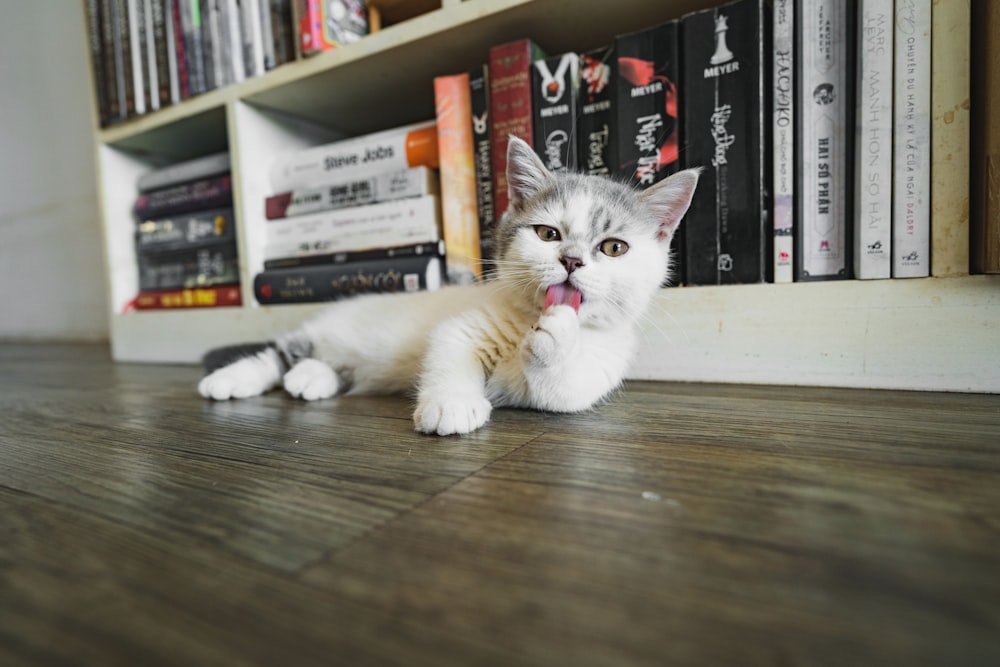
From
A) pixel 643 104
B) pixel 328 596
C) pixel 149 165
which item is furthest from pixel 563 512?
pixel 149 165

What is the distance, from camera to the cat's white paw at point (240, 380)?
1.10 m

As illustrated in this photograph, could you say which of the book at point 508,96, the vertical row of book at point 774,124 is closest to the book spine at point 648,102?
the vertical row of book at point 774,124

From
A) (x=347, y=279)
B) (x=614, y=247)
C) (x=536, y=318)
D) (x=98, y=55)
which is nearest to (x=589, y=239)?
(x=614, y=247)

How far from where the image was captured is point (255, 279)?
5.09ft

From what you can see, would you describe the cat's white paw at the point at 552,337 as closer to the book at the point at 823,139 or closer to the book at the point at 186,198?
the book at the point at 823,139

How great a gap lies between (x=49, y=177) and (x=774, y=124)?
141 inches

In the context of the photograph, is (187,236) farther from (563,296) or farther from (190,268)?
(563,296)

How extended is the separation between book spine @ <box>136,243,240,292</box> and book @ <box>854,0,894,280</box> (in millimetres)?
1705

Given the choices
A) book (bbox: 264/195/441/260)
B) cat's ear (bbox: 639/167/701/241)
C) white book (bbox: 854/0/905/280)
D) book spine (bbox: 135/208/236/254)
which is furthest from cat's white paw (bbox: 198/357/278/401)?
white book (bbox: 854/0/905/280)

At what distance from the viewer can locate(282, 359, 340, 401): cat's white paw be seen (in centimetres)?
109

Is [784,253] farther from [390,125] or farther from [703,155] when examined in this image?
[390,125]

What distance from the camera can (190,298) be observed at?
5.75 ft

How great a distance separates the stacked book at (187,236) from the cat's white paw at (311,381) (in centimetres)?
70

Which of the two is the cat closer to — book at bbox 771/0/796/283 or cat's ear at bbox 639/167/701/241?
cat's ear at bbox 639/167/701/241
